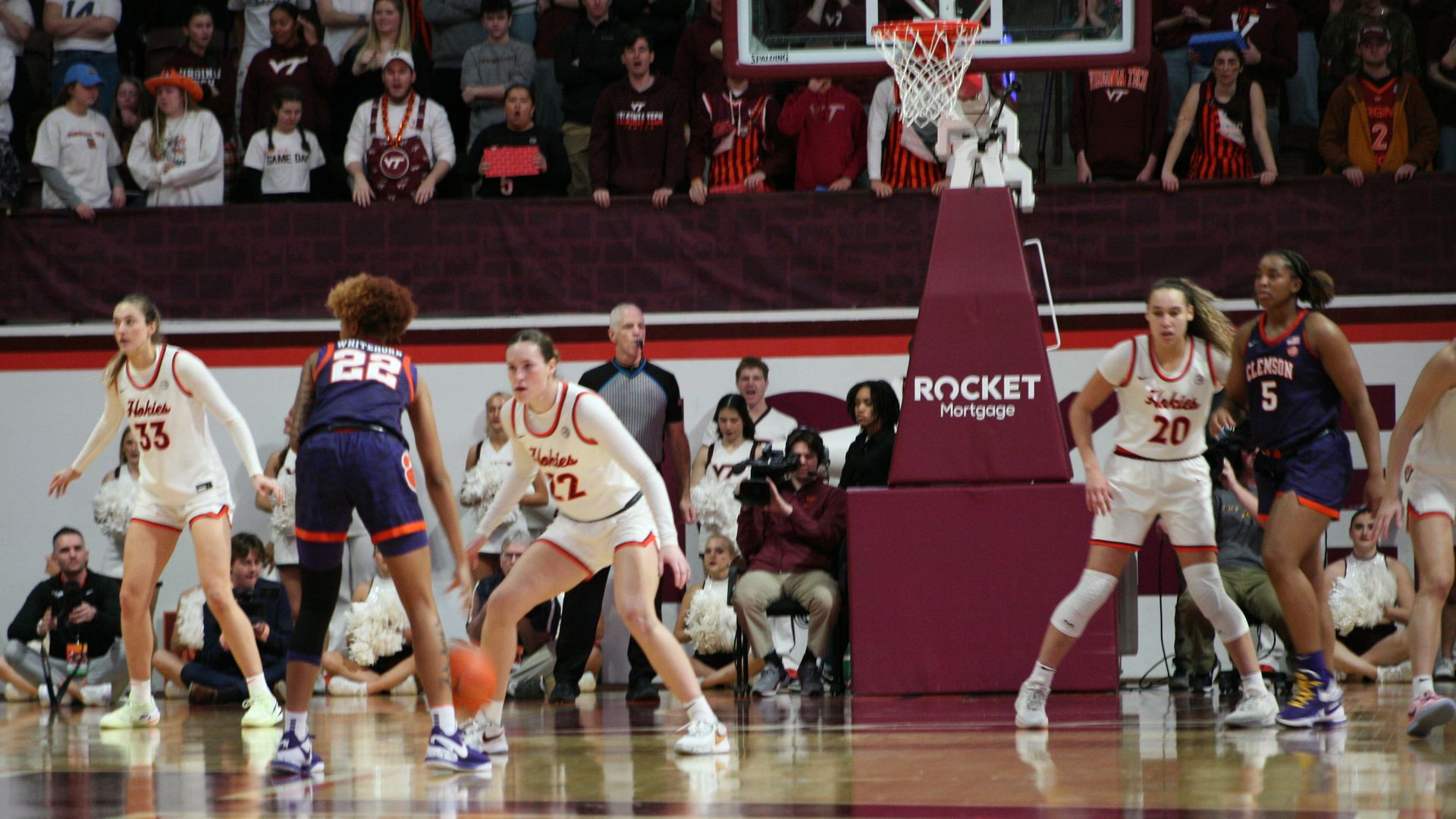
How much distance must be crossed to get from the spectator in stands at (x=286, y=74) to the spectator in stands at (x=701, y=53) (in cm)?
274

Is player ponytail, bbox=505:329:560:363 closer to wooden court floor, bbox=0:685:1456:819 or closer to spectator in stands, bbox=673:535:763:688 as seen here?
wooden court floor, bbox=0:685:1456:819

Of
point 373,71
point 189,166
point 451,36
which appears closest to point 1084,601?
point 373,71

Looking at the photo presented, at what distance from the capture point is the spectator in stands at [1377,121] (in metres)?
10.5

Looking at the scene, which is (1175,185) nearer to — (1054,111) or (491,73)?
(1054,111)

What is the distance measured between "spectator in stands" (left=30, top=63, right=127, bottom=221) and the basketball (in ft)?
22.4

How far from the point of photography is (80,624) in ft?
32.2

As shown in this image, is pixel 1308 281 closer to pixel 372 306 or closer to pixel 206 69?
pixel 372 306

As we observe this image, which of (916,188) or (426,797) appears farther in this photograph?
(916,188)

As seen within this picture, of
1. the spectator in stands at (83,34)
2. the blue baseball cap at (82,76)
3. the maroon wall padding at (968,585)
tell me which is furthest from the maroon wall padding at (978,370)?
the spectator in stands at (83,34)

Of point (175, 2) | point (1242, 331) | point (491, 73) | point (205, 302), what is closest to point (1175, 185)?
point (1242, 331)

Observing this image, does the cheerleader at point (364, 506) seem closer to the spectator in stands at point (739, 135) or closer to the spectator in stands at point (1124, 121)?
the spectator in stands at point (739, 135)

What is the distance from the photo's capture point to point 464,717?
5.97 meters

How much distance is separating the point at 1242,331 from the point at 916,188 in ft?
13.4

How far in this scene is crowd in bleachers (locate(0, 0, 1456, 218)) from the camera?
35.1 ft
